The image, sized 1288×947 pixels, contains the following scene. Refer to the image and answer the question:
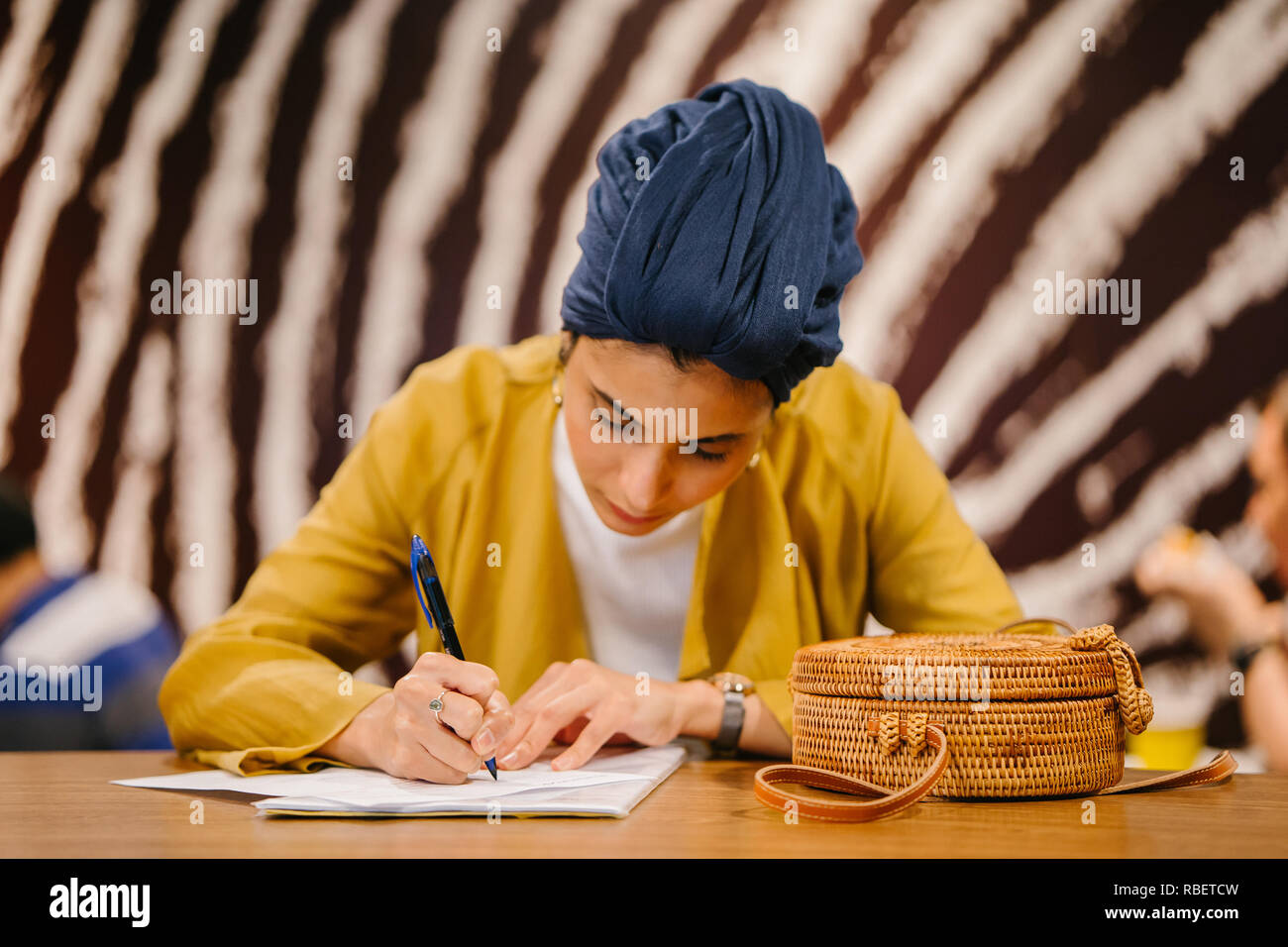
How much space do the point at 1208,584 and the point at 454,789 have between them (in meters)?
2.32

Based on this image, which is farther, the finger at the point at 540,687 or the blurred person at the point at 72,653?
the blurred person at the point at 72,653

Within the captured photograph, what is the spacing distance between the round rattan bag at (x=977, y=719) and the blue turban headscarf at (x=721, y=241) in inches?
16.2

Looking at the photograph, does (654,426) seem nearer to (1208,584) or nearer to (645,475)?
(645,475)

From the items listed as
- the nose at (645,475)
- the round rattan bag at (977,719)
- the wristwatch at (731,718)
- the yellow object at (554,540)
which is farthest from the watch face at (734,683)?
the round rattan bag at (977,719)

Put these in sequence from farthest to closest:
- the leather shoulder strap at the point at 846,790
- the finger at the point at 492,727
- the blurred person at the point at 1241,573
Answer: the blurred person at the point at 1241,573, the finger at the point at 492,727, the leather shoulder strap at the point at 846,790

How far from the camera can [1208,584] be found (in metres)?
2.69

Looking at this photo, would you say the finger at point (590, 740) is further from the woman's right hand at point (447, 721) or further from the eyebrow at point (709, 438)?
the eyebrow at point (709, 438)

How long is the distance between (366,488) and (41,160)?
1.71 m

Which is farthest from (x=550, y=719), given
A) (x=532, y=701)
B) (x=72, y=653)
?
(x=72, y=653)

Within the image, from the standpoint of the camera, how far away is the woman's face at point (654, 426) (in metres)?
1.29

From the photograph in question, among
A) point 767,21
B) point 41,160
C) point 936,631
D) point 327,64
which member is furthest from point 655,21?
point 936,631

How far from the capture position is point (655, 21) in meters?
2.64
